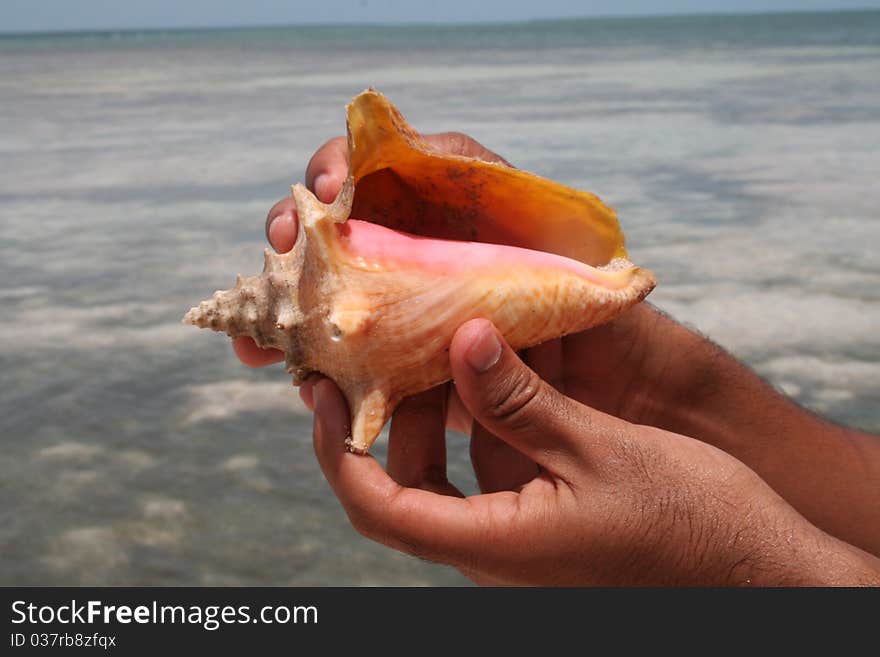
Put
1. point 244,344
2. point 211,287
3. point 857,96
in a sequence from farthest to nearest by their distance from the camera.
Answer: point 857,96
point 211,287
point 244,344

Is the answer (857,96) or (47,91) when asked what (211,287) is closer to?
(857,96)

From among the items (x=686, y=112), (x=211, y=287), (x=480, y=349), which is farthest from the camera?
(x=686, y=112)

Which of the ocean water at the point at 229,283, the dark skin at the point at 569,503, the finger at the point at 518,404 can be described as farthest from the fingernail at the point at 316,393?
the ocean water at the point at 229,283

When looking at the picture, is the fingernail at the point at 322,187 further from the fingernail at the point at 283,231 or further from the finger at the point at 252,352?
the finger at the point at 252,352

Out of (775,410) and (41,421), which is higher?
(41,421)

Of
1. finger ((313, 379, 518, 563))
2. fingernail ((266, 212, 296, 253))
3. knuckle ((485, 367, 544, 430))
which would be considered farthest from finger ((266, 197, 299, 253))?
knuckle ((485, 367, 544, 430))

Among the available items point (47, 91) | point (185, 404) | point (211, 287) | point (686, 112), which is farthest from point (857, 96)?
point (47, 91)
